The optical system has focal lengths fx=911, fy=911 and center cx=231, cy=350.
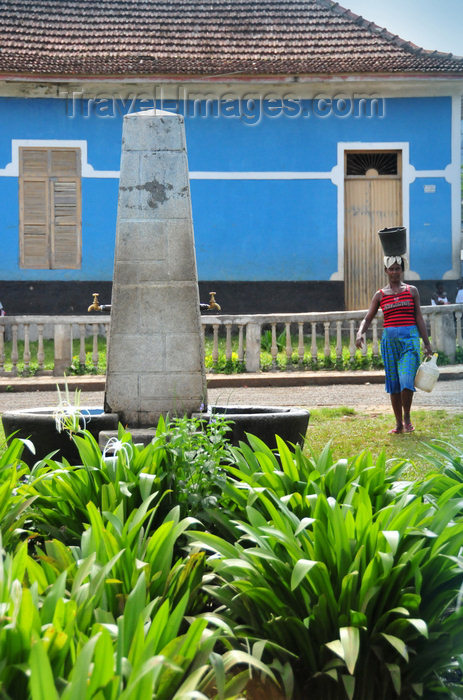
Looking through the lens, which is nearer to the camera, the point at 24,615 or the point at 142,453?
the point at 24,615

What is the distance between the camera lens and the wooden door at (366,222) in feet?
61.3

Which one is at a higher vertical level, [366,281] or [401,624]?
[366,281]

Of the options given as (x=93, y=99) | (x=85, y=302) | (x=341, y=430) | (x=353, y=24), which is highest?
(x=353, y=24)

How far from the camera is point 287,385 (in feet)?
44.5

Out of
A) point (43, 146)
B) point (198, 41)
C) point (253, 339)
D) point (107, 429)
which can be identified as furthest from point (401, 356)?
point (198, 41)

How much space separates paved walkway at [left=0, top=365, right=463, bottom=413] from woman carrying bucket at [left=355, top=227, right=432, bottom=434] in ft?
5.42

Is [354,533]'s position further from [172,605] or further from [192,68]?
[192,68]

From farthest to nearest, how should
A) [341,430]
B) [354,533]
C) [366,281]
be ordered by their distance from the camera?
[366,281] < [341,430] < [354,533]

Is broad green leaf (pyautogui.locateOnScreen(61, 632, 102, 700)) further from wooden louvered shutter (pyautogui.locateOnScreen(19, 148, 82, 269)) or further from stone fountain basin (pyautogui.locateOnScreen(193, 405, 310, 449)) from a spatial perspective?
wooden louvered shutter (pyautogui.locateOnScreen(19, 148, 82, 269))

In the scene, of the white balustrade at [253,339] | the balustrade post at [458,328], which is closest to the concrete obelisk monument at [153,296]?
the white balustrade at [253,339]

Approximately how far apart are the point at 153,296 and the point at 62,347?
28.5ft

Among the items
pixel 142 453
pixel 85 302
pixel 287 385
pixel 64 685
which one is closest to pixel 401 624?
pixel 64 685

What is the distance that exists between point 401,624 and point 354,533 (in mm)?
337

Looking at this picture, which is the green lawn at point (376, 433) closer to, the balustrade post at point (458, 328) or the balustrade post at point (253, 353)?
the balustrade post at point (253, 353)
